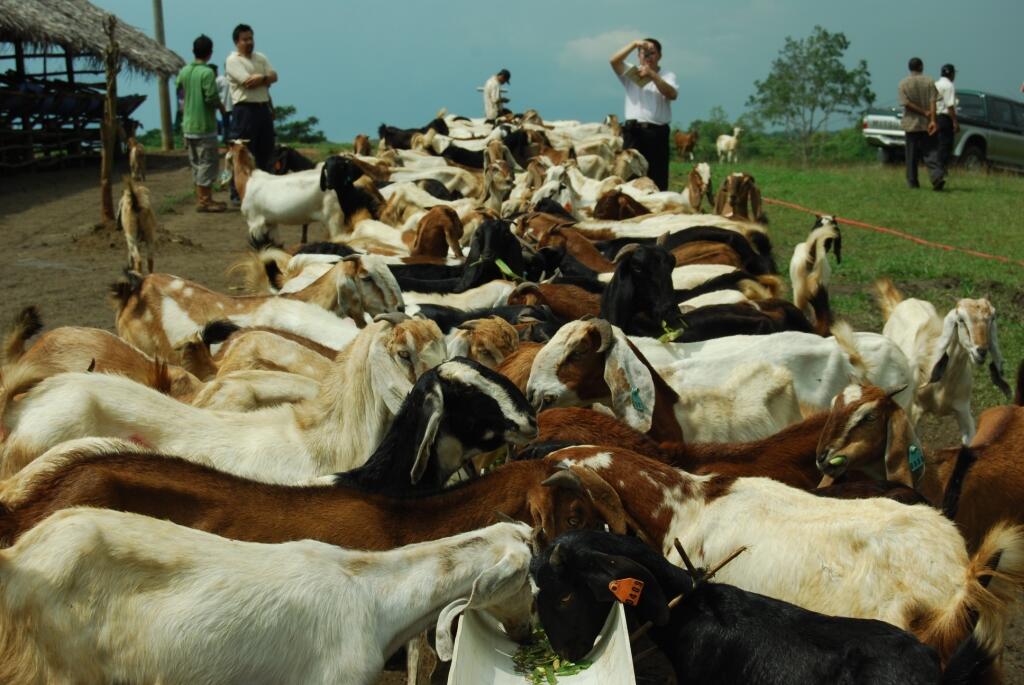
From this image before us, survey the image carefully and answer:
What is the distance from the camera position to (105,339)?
6059 mm

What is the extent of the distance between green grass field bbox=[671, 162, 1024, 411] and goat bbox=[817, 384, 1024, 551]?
2.95 metres

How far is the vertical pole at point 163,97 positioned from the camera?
28.6 m

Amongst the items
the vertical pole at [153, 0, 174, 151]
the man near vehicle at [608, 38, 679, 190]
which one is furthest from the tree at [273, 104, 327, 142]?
the man near vehicle at [608, 38, 679, 190]

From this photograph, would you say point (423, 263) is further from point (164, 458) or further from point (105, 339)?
point (164, 458)

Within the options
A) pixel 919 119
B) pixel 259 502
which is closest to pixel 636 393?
pixel 259 502

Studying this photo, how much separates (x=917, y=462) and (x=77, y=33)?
21741 millimetres

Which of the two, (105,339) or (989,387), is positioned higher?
(105,339)

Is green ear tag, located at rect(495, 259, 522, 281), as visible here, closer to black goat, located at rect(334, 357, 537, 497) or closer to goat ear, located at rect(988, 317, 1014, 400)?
goat ear, located at rect(988, 317, 1014, 400)

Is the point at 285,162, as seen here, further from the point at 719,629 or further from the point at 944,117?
the point at 719,629

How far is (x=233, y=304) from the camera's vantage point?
24.0ft

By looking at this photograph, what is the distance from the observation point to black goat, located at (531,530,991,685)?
3.24 metres

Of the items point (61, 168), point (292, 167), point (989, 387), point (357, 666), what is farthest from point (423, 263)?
point (61, 168)

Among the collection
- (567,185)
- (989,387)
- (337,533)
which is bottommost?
(989,387)

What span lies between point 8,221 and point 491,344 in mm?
13134
